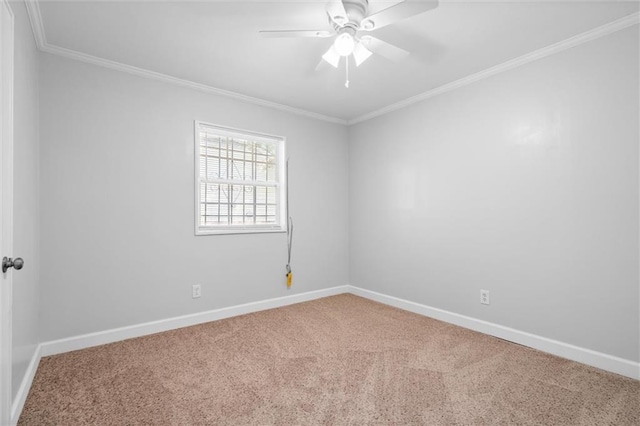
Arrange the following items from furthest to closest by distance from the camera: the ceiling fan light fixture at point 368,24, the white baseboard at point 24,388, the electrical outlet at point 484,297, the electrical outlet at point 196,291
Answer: the electrical outlet at point 196,291, the electrical outlet at point 484,297, the ceiling fan light fixture at point 368,24, the white baseboard at point 24,388

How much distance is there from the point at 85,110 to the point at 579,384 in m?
4.19

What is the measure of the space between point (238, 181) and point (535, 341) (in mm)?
3191

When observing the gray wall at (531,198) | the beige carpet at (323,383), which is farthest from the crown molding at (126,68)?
the beige carpet at (323,383)

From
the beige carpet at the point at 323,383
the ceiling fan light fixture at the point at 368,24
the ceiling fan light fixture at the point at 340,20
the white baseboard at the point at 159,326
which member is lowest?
the beige carpet at the point at 323,383

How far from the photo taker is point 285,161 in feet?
13.0

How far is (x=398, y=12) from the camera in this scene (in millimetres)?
1832

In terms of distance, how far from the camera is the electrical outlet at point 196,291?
3240mm

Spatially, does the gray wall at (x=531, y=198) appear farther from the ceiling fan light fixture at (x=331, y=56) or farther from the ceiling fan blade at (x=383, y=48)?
the ceiling fan light fixture at (x=331, y=56)

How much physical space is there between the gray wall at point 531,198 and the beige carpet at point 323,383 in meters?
0.40

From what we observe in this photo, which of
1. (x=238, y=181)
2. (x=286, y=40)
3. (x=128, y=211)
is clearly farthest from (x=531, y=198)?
(x=128, y=211)

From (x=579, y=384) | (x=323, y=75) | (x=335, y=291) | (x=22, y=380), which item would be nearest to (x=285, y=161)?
(x=323, y=75)

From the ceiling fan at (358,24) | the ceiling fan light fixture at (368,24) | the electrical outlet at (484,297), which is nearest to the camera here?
the ceiling fan at (358,24)

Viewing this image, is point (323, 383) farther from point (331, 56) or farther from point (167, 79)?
point (167, 79)

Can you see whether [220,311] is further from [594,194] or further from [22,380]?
[594,194]
